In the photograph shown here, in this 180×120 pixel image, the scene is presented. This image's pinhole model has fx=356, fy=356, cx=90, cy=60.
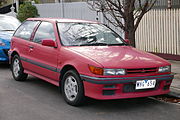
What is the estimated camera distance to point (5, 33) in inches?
436

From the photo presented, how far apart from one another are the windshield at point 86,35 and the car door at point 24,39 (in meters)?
1.10

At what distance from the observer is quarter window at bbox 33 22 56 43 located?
23.9ft

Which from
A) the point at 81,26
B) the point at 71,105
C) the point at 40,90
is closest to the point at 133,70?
the point at 71,105

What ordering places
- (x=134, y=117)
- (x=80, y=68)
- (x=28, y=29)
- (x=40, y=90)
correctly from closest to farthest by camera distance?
(x=134, y=117) → (x=80, y=68) → (x=40, y=90) → (x=28, y=29)

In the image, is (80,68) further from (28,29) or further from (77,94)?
(28,29)

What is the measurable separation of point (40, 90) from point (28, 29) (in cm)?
156

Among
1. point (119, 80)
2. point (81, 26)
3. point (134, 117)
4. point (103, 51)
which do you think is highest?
point (81, 26)

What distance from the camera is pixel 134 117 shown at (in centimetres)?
568

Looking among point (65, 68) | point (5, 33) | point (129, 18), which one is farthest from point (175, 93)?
point (5, 33)

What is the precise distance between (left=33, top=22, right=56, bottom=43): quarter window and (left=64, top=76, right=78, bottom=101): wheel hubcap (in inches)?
43.6

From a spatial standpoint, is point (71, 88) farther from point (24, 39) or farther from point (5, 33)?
point (5, 33)

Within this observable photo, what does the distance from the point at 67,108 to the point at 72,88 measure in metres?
0.37

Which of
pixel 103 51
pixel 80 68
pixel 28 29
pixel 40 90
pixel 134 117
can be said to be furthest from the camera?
pixel 28 29

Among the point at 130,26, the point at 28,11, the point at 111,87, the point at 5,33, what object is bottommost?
the point at 111,87
